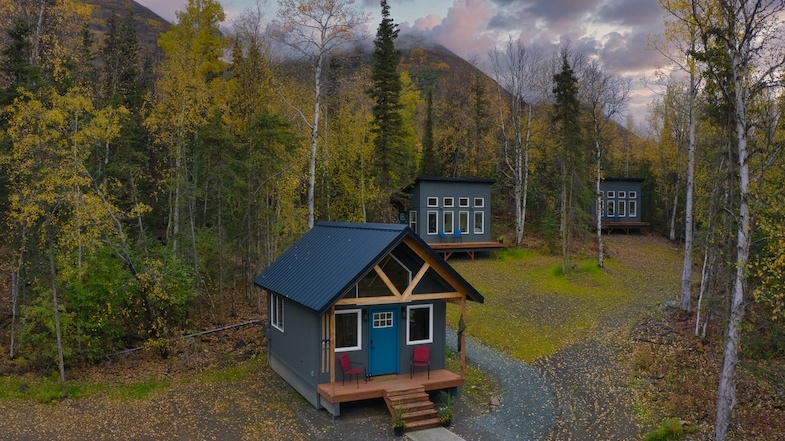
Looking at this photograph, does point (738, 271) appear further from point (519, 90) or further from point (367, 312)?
point (519, 90)

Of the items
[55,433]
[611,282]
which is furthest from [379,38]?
[55,433]

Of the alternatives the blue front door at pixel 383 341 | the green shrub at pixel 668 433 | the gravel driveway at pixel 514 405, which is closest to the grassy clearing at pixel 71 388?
the blue front door at pixel 383 341

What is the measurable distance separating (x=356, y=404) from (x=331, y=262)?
3.48 m

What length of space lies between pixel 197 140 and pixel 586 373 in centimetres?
1637

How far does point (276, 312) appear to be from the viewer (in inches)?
598

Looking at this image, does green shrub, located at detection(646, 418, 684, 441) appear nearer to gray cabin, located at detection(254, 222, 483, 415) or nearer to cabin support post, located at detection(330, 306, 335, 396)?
gray cabin, located at detection(254, 222, 483, 415)

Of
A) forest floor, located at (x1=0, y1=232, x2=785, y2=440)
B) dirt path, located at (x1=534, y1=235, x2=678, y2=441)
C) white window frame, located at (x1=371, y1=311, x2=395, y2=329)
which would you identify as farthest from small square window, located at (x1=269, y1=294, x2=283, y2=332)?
dirt path, located at (x1=534, y1=235, x2=678, y2=441)

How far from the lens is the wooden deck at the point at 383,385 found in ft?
38.7

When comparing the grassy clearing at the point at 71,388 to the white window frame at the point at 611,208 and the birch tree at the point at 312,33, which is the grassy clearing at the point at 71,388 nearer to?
the birch tree at the point at 312,33

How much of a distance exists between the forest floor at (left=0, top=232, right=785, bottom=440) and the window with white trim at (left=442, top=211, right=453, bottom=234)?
13028 mm

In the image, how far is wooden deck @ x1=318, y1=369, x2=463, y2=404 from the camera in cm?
1179

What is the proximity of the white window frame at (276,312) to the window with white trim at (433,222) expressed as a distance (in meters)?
17.0

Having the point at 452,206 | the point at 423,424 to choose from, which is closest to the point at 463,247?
the point at 452,206

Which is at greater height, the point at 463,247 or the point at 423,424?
the point at 463,247
